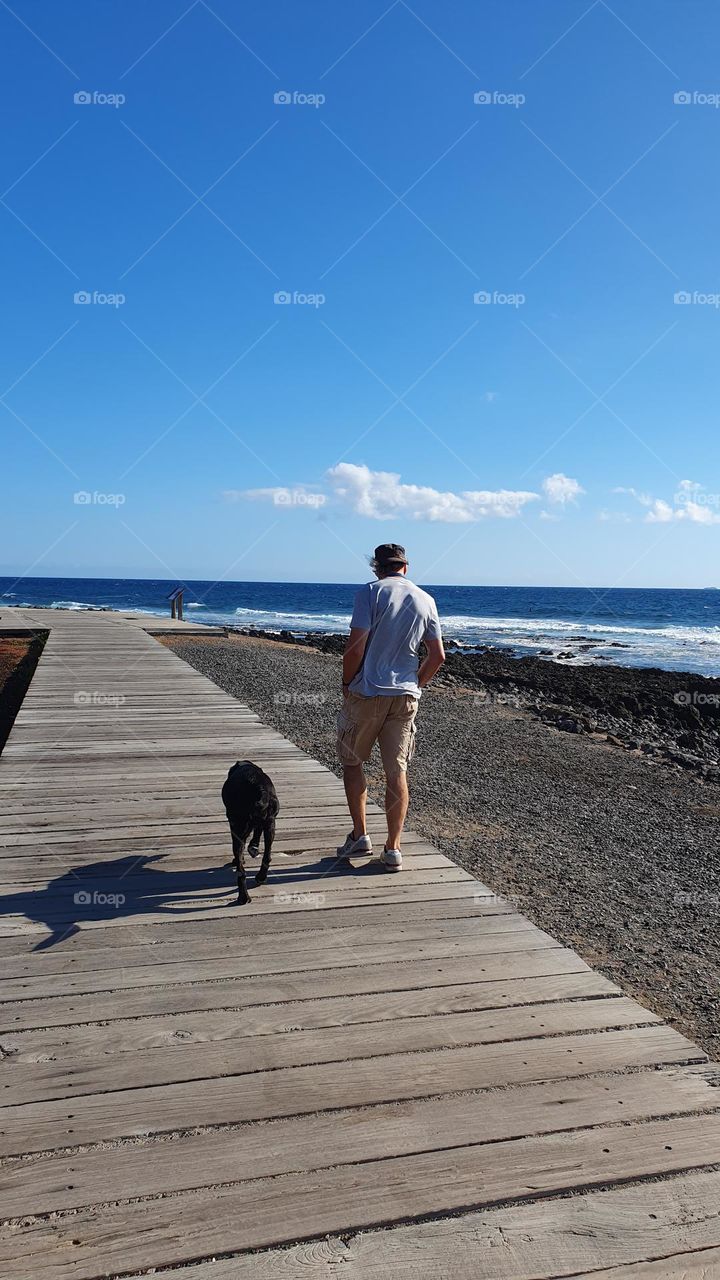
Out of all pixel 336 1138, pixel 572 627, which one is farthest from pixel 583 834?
pixel 572 627

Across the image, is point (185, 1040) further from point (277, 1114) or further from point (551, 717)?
point (551, 717)

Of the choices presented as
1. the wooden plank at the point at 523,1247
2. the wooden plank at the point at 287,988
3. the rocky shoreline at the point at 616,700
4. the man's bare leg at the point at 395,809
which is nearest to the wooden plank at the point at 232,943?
the wooden plank at the point at 287,988

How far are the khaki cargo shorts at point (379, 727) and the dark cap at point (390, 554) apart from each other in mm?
743

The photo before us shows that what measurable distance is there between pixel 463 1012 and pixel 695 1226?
1.08m

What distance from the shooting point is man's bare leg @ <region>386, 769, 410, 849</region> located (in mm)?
4453

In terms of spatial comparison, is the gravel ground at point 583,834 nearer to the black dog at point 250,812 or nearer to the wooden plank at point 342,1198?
the wooden plank at point 342,1198

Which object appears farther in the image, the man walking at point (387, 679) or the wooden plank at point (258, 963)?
the man walking at point (387, 679)

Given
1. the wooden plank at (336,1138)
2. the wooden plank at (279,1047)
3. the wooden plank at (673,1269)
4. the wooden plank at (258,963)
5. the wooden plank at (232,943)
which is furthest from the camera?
the wooden plank at (232,943)

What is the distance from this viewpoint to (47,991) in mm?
3061

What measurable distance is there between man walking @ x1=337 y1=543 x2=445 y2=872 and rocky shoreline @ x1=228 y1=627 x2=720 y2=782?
7.70 metres

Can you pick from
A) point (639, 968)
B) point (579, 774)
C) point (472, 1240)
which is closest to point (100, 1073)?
point (472, 1240)

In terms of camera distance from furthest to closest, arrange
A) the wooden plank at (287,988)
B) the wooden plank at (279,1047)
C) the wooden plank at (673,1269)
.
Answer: the wooden plank at (287,988)
the wooden plank at (279,1047)
the wooden plank at (673,1269)

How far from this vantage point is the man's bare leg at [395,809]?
14.6ft

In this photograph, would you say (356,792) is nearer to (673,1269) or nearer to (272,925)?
(272,925)
